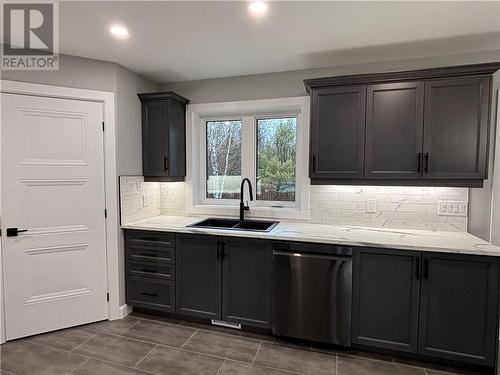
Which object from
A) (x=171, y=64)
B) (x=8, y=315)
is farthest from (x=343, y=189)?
(x=8, y=315)

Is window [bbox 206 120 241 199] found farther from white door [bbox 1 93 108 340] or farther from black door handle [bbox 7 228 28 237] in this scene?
black door handle [bbox 7 228 28 237]

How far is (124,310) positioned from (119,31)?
2.59 metres

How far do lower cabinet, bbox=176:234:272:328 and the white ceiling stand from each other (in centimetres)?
170

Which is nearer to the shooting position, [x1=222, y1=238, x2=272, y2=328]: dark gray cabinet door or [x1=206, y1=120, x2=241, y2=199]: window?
[x1=222, y1=238, x2=272, y2=328]: dark gray cabinet door

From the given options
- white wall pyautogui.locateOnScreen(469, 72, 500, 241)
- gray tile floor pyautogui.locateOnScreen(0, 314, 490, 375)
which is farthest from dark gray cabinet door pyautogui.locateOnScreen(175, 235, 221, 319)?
white wall pyautogui.locateOnScreen(469, 72, 500, 241)

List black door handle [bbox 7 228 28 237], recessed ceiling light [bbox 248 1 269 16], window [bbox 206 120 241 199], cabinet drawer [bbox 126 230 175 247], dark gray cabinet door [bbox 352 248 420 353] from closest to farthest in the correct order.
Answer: recessed ceiling light [bbox 248 1 269 16] < dark gray cabinet door [bbox 352 248 420 353] < black door handle [bbox 7 228 28 237] < cabinet drawer [bbox 126 230 175 247] < window [bbox 206 120 241 199]

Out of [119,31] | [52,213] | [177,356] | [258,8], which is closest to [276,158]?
[258,8]

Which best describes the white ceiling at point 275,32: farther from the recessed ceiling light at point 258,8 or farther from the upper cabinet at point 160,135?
the upper cabinet at point 160,135

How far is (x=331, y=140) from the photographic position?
249cm

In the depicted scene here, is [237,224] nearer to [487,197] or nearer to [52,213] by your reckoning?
[52,213]

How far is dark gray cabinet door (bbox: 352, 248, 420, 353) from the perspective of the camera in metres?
2.11

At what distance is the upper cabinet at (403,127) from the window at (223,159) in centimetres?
107

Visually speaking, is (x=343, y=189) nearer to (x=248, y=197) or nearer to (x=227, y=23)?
(x=248, y=197)

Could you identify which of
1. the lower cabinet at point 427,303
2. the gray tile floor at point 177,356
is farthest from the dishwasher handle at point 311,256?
the gray tile floor at point 177,356
